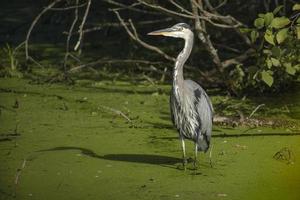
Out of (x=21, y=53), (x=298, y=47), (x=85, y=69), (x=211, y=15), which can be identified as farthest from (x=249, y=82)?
(x=21, y=53)

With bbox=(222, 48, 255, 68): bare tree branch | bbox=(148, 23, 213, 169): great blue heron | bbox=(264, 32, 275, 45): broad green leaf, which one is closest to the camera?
bbox=(264, 32, 275, 45): broad green leaf

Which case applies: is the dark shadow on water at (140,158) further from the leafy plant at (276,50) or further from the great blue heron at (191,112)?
the leafy plant at (276,50)

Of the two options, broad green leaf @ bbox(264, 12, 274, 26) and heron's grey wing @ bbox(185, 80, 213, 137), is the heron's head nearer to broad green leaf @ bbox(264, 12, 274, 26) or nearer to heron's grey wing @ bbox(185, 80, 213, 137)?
heron's grey wing @ bbox(185, 80, 213, 137)

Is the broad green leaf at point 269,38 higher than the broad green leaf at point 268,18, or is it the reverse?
the broad green leaf at point 268,18

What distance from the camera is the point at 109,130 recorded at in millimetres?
5141

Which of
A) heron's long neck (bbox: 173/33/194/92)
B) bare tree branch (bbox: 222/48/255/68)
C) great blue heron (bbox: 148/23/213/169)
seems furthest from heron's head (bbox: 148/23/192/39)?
bare tree branch (bbox: 222/48/255/68)

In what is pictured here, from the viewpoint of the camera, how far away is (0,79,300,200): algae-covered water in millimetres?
3756

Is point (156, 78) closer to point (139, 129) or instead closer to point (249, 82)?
point (249, 82)

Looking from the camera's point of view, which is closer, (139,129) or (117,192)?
(117,192)

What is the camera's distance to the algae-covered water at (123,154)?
12.3ft

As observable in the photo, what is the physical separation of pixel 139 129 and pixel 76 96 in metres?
1.28

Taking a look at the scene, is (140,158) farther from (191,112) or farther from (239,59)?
(239,59)

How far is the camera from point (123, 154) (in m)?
4.49

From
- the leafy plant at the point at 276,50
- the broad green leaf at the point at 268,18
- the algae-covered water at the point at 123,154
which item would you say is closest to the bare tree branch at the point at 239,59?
the leafy plant at the point at 276,50
